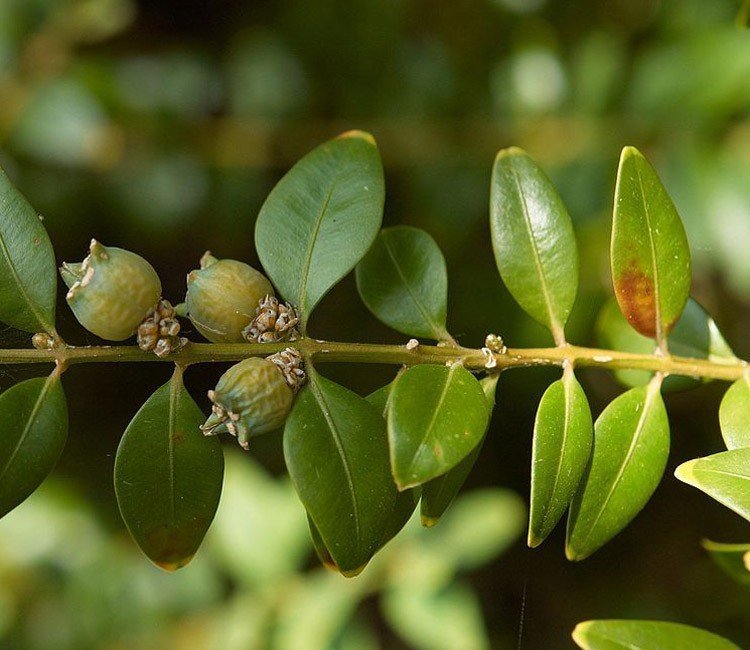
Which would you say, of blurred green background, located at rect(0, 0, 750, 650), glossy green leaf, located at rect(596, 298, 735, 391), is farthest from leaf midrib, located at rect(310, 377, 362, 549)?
blurred green background, located at rect(0, 0, 750, 650)

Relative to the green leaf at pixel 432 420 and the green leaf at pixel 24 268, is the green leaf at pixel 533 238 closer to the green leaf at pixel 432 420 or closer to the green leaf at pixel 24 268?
the green leaf at pixel 432 420

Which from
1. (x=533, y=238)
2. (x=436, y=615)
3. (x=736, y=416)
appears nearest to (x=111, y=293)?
(x=533, y=238)

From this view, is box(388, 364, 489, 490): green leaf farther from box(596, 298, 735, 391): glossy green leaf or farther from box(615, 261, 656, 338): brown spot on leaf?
box(596, 298, 735, 391): glossy green leaf

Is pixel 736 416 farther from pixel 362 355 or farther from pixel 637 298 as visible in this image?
pixel 362 355

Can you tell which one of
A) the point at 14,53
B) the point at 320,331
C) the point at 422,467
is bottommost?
the point at 320,331

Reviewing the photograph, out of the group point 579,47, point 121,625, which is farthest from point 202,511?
point 579,47

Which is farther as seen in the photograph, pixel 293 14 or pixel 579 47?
pixel 293 14

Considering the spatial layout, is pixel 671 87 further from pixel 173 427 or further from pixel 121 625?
pixel 121 625
